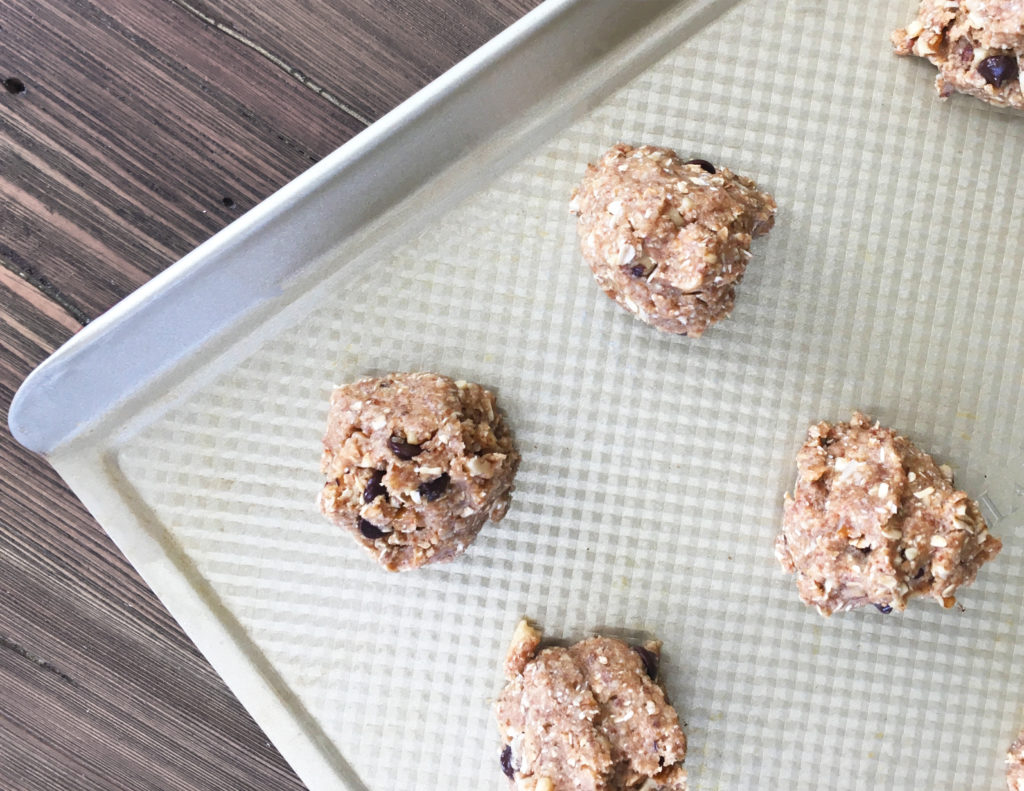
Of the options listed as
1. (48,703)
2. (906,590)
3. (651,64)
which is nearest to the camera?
(906,590)

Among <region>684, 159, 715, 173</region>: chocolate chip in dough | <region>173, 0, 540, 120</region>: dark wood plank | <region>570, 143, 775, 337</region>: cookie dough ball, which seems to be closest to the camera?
<region>570, 143, 775, 337</region>: cookie dough ball

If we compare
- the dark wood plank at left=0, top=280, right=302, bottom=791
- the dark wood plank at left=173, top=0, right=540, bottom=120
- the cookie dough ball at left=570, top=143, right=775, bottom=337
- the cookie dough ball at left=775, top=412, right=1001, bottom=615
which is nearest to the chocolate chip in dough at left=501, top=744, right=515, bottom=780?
the dark wood plank at left=0, top=280, right=302, bottom=791

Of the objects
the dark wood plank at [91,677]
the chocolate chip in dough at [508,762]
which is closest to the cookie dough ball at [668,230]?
the chocolate chip in dough at [508,762]

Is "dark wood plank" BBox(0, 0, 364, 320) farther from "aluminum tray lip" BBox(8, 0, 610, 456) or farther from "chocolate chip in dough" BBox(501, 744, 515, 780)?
"chocolate chip in dough" BBox(501, 744, 515, 780)

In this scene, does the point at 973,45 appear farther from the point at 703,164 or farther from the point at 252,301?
the point at 252,301

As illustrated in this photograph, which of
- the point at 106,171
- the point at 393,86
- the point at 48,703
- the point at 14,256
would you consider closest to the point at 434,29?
the point at 393,86

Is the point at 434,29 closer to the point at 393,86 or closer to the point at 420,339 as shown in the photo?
the point at 393,86
